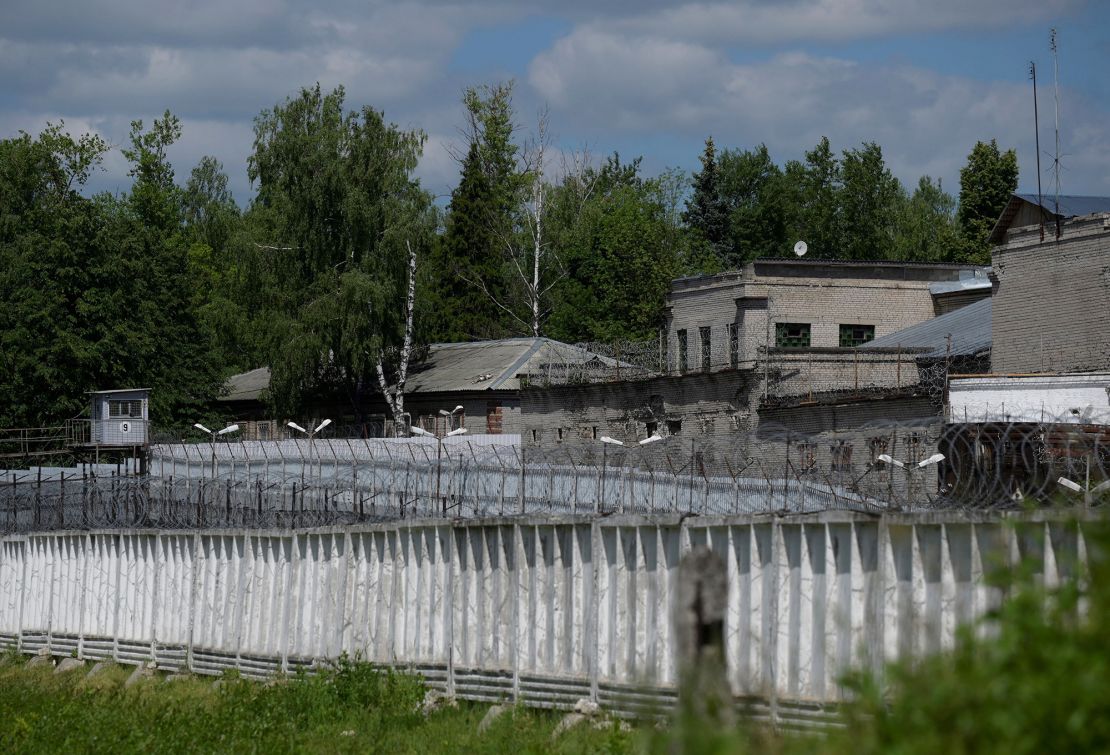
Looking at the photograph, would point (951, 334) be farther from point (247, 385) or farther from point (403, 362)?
point (247, 385)

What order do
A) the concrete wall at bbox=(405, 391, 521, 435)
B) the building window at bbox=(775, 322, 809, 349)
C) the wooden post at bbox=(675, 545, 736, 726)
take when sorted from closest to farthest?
the wooden post at bbox=(675, 545, 736, 726), the building window at bbox=(775, 322, 809, 349), the concrete wall at bbox=(405, 391, 521, 435)

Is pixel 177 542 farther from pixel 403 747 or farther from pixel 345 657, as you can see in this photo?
pixel 403 747

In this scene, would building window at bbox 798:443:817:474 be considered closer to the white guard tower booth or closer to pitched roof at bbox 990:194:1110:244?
pitched roof at bbox 990:194:1110:244

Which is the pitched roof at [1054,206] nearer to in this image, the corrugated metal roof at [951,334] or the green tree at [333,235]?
the corrugated metal roof at [951,334]

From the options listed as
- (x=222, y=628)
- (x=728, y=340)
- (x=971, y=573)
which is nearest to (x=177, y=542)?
(x=222, y=628)

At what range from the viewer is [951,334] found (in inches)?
1666

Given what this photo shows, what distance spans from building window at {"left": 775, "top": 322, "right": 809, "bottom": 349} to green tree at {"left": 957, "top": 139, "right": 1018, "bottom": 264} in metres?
29.6

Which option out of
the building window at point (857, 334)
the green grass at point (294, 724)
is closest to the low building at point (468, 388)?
the building window at point (857, 334)

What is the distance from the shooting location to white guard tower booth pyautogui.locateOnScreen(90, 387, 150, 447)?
52.8 meters

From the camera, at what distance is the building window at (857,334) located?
48.4 meters

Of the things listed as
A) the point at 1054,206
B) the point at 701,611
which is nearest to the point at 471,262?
the point at 1054,206

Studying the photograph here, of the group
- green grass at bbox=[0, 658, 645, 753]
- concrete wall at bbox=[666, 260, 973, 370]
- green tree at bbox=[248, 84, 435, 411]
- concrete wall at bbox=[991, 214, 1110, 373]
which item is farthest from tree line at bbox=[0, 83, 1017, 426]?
green grass at bbox=[0, 658, 645, 753]

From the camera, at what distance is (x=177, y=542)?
715 inches

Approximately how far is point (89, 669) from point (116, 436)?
35.1 metres
